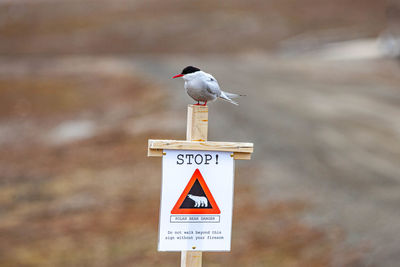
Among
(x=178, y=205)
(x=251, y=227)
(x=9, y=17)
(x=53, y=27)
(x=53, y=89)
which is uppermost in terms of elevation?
(x=9, y=17)

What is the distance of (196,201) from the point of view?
481 cm

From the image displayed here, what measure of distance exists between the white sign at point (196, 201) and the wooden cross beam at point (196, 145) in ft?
0.18

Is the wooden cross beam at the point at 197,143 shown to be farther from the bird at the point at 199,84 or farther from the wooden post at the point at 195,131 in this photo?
the bird at the point at 199,84

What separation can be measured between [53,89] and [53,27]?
31228mm

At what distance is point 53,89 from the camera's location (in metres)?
29.8

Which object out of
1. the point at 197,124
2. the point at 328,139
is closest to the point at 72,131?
the point at 328,139

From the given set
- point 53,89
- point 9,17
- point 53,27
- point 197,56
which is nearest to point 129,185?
point 53,89

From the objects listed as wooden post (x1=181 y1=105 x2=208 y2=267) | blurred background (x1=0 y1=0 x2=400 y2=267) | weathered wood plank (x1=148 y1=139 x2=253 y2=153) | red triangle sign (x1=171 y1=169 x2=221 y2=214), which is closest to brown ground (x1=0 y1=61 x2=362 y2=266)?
blurred background (x1=0 y1=0 x2=400 y2=267)

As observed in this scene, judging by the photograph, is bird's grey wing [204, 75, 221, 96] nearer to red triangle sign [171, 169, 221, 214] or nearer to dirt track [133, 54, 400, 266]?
red triangle sign [171, 169, 221, 214]

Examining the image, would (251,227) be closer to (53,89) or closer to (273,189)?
(273,189)

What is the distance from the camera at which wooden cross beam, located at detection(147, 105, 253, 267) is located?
474cm

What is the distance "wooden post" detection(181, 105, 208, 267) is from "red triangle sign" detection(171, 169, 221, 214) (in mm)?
306

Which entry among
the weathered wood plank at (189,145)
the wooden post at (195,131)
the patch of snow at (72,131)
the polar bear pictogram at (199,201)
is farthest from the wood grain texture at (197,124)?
the patch of snow at (72,131)

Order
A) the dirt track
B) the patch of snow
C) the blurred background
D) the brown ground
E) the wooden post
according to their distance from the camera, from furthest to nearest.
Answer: the patch of snow
the dirt track
the blurred background
the brown ground
the wooden post
